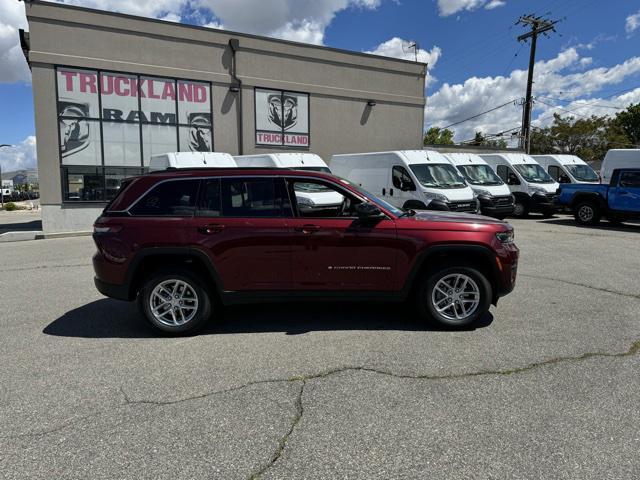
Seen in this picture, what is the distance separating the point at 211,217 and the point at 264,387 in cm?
192

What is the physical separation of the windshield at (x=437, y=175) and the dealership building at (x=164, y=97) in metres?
7.83

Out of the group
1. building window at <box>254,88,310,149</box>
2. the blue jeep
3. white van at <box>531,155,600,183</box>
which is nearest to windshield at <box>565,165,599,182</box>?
white van at <box>531,155,600,183</box>

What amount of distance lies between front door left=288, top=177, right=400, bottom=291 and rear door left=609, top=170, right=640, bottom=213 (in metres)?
12.4

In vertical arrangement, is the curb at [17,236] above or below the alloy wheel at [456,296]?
below

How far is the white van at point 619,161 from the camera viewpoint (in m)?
14.3

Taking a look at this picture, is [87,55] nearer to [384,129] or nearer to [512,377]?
[384,129]

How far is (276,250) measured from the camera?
181 inches

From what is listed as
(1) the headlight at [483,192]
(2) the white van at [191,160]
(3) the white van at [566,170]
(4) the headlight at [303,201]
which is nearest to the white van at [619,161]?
(3) the white van at [566,170]

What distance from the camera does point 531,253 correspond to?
938cm

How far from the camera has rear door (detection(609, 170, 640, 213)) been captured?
44.2ft

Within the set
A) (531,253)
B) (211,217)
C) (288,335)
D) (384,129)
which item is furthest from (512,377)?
(384,129)

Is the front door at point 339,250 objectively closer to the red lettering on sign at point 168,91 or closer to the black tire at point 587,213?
the black tire at point 587,213

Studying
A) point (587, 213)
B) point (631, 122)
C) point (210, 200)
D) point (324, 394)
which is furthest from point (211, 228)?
point (631, 122)

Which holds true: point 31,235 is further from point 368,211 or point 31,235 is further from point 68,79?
point 368,211
